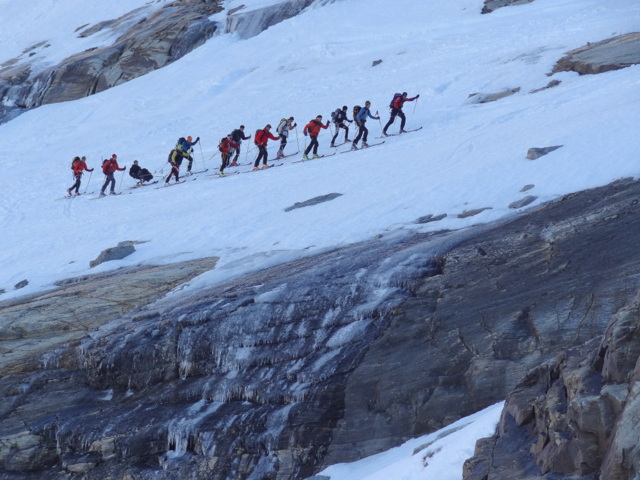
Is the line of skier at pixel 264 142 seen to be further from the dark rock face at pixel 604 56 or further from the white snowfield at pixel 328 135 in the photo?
the dark rock face at pixel 604 56

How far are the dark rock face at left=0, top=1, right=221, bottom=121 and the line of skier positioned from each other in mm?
14400

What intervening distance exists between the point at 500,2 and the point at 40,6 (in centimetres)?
3388

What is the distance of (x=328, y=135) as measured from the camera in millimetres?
29719

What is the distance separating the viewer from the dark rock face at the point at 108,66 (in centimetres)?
4409

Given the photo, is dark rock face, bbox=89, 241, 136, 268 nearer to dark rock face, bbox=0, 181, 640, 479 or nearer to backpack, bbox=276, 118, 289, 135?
dark rock face, bbox=0, 181, 640, 479

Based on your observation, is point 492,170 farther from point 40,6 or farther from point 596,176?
point 40,6

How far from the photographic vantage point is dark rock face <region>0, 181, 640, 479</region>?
35.8ft

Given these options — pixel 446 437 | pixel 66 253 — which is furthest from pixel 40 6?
pixel 446 437

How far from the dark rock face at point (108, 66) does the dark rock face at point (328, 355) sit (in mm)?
31610

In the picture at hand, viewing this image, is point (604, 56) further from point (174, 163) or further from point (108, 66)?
point (108, 66)

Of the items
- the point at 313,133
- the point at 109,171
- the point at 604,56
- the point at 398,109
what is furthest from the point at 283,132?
the point at 604,56

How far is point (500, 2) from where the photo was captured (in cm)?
3841

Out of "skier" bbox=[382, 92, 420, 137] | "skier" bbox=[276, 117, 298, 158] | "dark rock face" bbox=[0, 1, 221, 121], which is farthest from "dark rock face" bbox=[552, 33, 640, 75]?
"dark rock face" bbox=[0, 1, 221, 121]

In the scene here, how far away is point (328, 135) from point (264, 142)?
139 inches
